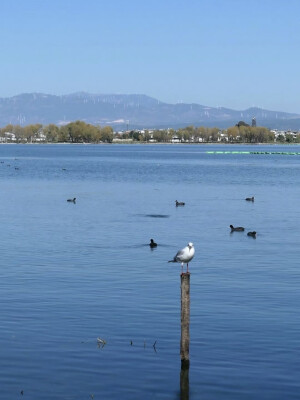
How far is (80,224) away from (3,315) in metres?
30.7

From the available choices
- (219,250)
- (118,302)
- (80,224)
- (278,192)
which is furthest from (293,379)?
(278,192)

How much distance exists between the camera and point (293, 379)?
23250 millimetres

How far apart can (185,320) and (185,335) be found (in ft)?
1.85

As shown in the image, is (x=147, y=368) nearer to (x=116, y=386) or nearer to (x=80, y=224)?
(x=116, y=386)

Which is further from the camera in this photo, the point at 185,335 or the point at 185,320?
the point at 185,335

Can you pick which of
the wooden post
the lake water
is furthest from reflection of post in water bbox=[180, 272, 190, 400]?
the lake water

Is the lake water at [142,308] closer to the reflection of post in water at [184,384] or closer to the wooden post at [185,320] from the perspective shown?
the reflection of post in water at [184,384]

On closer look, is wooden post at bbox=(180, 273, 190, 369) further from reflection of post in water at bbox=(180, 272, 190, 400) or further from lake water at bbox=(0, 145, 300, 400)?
lake water at bbox=(0, 145, 300, 400)

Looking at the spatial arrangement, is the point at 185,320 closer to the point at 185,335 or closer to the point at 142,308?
the point at 185,335

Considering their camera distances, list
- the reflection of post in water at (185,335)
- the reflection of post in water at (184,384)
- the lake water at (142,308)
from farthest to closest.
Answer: the lake water at (142,308), the reflection of post in water at (185,335), the reflection of post in water at (184,384)

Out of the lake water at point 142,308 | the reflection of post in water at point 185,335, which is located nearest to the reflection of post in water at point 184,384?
the reflection of post in water at point 185,335

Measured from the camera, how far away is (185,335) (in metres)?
23.6

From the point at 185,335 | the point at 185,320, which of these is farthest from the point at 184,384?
the point at 185,320

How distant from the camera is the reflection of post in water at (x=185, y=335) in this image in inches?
893
